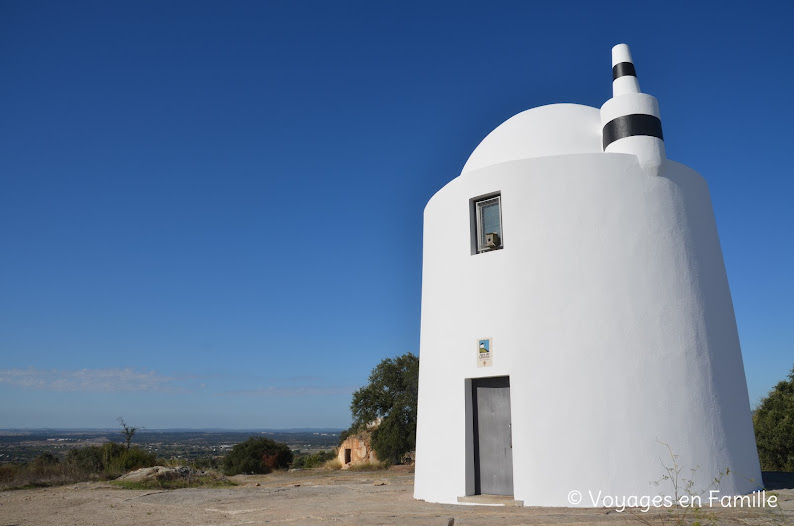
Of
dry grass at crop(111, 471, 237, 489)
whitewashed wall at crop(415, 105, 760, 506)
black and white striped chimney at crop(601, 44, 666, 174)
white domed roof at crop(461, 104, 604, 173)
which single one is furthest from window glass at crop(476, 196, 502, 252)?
dry grass at crop(111, 471, 237, 489)

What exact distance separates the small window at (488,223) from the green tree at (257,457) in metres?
21.0

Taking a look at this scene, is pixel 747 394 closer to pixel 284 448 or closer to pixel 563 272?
pixel 563 272

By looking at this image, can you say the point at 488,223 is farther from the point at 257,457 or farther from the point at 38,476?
the point at 257,457

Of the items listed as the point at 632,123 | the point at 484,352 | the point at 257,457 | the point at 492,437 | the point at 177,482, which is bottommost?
the point at 177,482

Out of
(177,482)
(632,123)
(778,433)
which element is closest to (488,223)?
(632,123)

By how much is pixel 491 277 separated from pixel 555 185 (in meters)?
1.90

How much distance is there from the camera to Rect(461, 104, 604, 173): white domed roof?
37.1ft

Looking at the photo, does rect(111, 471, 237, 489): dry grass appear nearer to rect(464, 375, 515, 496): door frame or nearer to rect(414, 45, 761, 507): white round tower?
rect(414, 45, 761, 507): white round tower

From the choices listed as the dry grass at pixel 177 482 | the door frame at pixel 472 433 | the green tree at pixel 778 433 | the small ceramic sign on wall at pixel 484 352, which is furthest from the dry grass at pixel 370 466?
the small ceramic sign on wall at pixel 484 352

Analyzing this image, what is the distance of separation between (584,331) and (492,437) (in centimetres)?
239

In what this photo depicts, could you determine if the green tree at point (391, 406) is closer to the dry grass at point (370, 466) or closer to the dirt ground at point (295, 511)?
the dry grass at point (370, 466)

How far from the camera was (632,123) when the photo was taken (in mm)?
10516

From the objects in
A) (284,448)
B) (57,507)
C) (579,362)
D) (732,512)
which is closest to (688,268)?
(579,362)

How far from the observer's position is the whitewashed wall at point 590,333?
29.5 ft
